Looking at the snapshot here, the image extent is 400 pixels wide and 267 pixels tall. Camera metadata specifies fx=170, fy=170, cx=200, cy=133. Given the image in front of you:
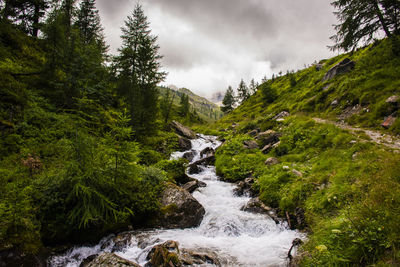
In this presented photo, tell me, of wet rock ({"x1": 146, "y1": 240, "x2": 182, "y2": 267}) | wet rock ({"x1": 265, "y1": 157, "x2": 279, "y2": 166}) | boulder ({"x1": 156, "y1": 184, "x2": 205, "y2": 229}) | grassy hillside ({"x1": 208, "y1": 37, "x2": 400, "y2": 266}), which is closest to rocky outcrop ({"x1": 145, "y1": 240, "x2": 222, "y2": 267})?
wet rock ({"x1": 146, "y1": 240, "x2": 182, "y2": 267})

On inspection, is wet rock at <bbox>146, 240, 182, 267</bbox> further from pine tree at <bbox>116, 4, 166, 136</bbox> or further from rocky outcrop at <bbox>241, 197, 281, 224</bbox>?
pine tree at <bbox>116, 4, 166, 136</bbox>

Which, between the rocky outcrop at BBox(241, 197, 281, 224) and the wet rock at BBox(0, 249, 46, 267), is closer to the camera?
the wet rock at BBox(0, 249, 46, 267)

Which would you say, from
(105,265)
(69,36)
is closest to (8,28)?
(69,36)

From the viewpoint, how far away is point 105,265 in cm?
440

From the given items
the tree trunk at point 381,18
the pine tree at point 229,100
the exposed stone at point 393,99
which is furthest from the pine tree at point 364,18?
the pine tree at point 229,100

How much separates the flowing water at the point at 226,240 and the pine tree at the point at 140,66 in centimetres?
1191

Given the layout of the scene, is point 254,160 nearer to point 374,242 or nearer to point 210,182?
point 210,182

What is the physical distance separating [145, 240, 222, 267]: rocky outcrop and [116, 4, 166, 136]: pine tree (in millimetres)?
13228

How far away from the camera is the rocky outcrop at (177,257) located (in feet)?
15.6

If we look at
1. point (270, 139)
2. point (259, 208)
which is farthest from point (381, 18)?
point (259, 208)

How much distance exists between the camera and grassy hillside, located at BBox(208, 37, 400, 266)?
3.37 m

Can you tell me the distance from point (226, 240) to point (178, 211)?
7.82 ft

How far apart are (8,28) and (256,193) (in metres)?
25.1

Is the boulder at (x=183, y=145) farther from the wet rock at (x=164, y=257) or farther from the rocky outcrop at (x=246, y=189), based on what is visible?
the wet rock at (x=164, y=257)
